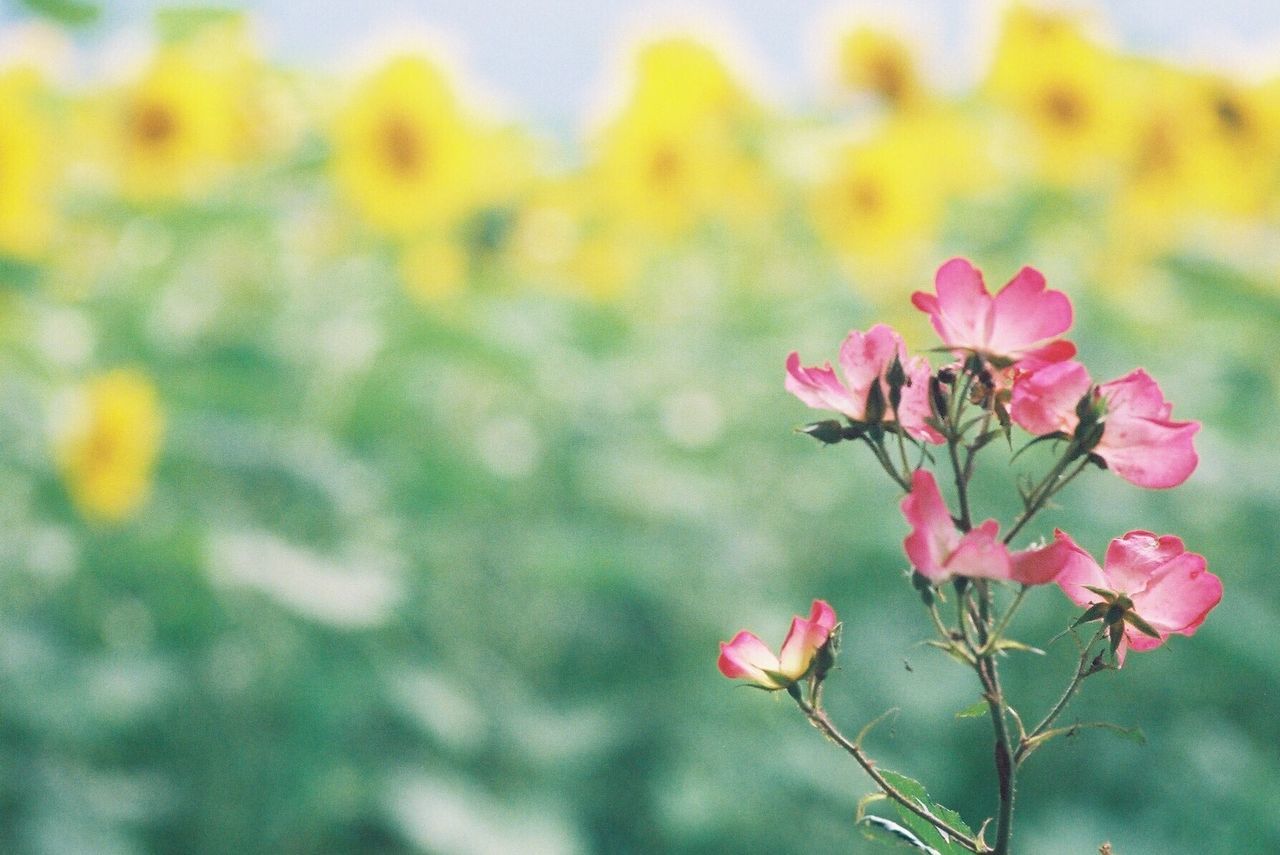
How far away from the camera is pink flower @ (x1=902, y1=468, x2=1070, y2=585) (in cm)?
24

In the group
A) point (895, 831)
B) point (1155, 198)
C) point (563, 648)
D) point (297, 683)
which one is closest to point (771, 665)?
point (895, 831)

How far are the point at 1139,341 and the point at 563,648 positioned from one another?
0.95 metres

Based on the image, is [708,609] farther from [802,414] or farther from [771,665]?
[771,665]

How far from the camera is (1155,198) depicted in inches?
67.6

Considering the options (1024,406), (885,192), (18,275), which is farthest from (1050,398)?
(885,192)

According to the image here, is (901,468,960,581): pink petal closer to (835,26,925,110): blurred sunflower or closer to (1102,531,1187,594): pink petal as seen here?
(1102,531,1187,594): pink petal

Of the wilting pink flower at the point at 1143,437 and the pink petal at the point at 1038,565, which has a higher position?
A: the wilting pink flower at the point at 1143,437

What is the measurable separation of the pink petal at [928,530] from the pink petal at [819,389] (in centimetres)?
3

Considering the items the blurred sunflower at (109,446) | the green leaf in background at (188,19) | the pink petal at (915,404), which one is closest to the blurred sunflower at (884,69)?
the blurred sunflower at (109,446)

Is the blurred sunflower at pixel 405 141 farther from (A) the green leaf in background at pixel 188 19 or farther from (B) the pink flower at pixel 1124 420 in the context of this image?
(B) the pink flower at pixel 1124 420

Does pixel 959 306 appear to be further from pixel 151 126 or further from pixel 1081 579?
pixel 151 126

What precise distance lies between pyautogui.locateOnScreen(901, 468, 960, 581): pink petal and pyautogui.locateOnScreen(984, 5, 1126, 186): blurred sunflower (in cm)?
161

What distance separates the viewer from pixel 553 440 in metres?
1.91

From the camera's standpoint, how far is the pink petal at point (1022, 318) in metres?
0.28
